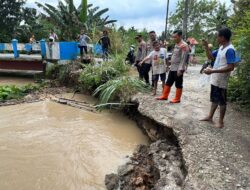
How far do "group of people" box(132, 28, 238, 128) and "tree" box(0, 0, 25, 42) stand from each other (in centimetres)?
2029

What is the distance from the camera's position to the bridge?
14203 millimetres

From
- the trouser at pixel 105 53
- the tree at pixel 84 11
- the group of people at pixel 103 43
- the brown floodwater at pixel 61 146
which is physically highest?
the tree at pixel 84 11

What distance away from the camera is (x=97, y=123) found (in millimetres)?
8406

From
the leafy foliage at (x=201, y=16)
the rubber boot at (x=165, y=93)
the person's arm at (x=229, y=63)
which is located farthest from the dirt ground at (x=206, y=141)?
the leafy foliage at (x=201, y=16)

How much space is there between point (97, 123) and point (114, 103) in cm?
75

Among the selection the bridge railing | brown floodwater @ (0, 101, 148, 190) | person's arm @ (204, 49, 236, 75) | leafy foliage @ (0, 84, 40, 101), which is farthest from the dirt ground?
the bridge railing

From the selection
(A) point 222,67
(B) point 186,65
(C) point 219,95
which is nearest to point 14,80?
(B) point 186,65

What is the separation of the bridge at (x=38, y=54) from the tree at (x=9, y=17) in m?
9.35

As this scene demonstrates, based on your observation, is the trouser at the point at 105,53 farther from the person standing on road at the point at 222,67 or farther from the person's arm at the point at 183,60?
the person standing on road at the point at 222,67

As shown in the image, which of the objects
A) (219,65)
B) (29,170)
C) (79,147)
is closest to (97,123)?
(79,147)

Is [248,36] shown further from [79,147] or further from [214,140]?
[79,147]

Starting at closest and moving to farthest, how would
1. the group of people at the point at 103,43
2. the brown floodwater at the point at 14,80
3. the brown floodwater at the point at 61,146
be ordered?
the brown floodwater at the point at 61,146 < the group of people at the point at 103,43 < the brown floodwater at the point at 14,80

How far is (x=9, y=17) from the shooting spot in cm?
2761

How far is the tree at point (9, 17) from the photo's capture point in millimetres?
26709
